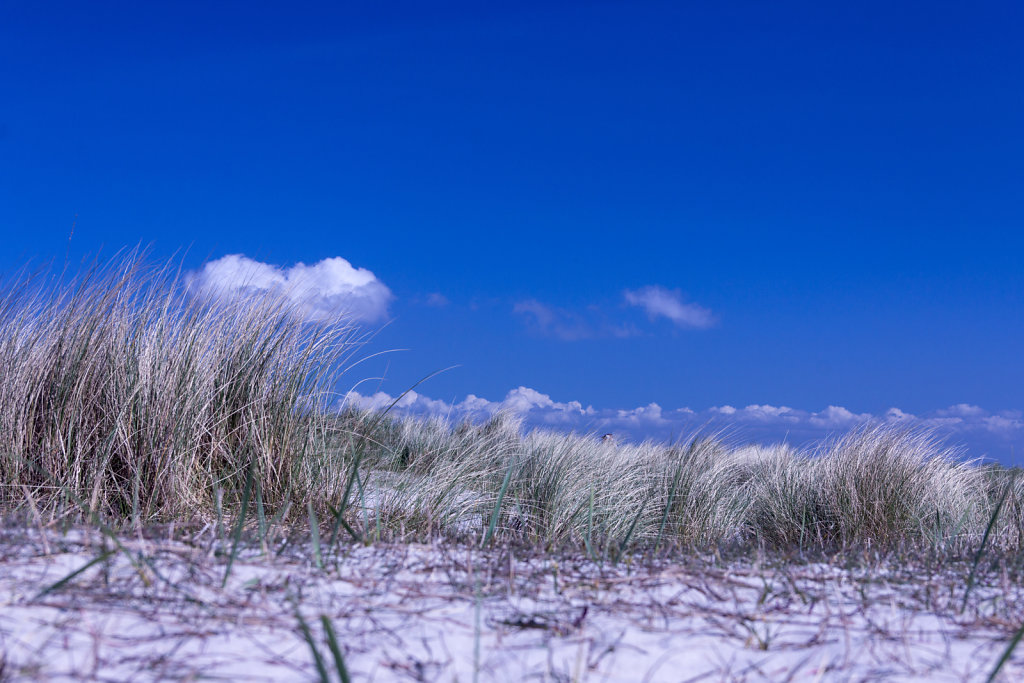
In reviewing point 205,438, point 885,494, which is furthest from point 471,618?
point 885,494

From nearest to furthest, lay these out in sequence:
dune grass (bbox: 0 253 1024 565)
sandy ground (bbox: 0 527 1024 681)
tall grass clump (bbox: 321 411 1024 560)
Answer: sandy ground (bbox: 0 527 1024 681), dune grass (bbox: 0 253 1024 565), tall grass clump (bbox: 321 411 1024 560)

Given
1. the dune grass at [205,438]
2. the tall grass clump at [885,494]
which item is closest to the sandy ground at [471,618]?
the dune grass at [205,438]

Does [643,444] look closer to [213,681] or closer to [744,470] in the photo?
[744,470]

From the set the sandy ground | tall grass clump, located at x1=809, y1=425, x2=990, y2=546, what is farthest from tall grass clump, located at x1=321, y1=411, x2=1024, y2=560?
the sandy ground

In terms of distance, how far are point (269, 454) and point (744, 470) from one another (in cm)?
546

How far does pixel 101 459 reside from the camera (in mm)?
3199

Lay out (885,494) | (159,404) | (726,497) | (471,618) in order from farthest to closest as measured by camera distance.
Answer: (726,497) → (885,494) → (159,404) → (471,618)

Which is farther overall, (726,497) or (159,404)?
(726,497)

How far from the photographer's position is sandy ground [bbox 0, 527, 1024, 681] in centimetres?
131

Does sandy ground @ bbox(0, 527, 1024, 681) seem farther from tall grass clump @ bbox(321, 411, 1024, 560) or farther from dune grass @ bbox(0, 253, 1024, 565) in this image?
tall grass clump @ bbox(321, 411, 1024, 560)

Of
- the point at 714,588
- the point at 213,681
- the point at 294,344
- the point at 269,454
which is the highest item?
the point at 294,344

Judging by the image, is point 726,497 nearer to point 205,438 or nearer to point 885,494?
point 885,494

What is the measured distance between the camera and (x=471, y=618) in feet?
5.10

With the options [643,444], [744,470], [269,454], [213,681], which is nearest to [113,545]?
[213,681]
